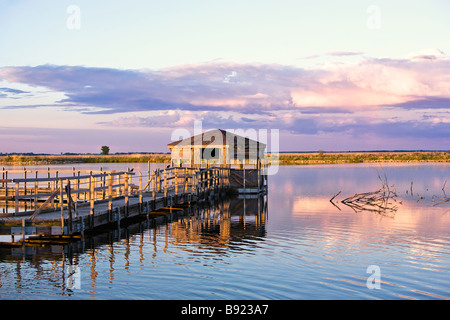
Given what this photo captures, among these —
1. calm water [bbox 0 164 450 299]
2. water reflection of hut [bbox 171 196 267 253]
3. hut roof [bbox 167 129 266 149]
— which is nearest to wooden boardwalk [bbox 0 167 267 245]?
calm water [bbox 0 164 450 299]

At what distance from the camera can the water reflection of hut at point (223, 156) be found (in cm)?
3694

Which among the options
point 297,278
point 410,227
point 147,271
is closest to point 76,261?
point 147,271

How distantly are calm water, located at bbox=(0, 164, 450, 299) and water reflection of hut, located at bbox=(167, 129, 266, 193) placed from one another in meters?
14.1

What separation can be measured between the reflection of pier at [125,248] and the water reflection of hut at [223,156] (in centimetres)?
1231

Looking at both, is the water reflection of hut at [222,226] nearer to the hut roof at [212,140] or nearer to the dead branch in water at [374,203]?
the dead branch in water at [374,203]

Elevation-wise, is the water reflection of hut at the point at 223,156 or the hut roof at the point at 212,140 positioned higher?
the hut roof at the point at 212,140

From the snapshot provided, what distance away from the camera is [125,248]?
1551 centimetres

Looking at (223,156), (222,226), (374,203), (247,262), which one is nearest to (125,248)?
(247,262)

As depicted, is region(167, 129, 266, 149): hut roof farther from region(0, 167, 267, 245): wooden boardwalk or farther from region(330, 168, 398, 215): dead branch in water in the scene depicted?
region(330, 168, 398, 215): dead branch in water

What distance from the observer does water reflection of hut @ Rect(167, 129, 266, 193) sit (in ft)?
A: 121

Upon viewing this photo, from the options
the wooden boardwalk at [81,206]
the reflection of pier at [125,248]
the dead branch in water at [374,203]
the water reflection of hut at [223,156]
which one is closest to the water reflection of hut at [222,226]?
the reflection of pier at [125,248]

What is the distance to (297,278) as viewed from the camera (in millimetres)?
11641

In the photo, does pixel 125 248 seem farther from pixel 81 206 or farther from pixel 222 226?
pixel 222 226
